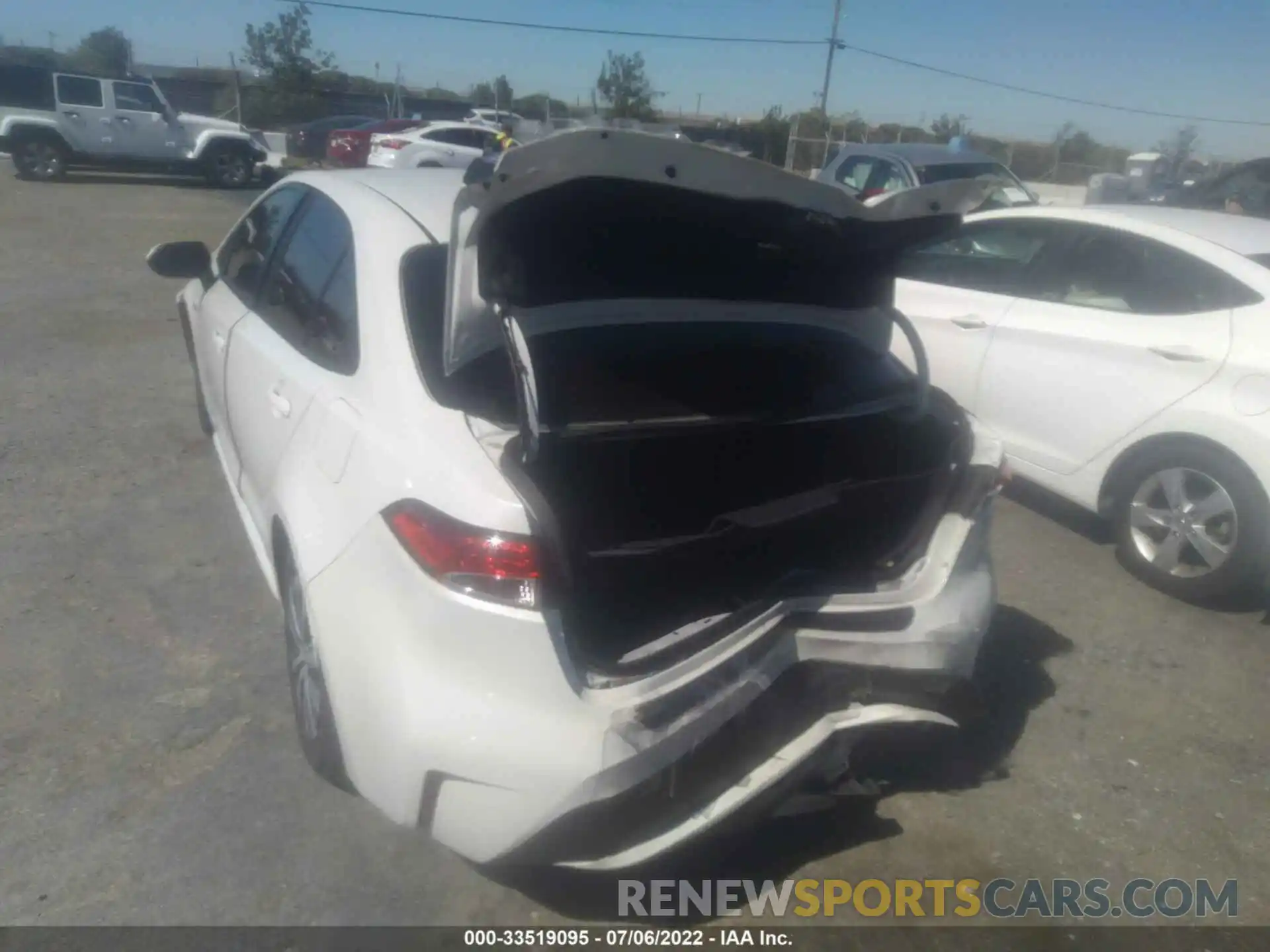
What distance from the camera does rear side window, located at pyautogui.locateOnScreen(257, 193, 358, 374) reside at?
286 cm

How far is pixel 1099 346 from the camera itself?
15.5 ft

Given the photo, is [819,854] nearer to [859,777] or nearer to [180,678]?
[859,777]

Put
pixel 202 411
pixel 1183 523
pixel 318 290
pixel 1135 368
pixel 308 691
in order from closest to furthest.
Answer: pixel 308 691, pixel 318 290, pixel 1183 523, pixel 1135 368, pixel 202 411

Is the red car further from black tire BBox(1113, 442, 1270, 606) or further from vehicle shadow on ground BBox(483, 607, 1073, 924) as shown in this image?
vehicle shadow on ground BBox(483, 607, 1073, 924)

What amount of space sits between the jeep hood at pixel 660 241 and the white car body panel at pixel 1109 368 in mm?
1954

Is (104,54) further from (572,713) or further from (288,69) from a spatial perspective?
(572,713)

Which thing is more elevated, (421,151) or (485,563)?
(485,563)

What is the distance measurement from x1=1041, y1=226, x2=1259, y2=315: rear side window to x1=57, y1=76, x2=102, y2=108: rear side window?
1920cm

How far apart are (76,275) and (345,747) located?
371 inches

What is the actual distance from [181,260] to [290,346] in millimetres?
1419

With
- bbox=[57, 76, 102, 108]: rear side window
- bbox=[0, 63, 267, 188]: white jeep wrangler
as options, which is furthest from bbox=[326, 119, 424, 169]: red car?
bbox=[57, 76, 102, 108]: rear side window

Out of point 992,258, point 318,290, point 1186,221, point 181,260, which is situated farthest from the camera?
point 992,258

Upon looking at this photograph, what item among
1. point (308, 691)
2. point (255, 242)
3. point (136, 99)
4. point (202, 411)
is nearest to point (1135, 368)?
point (308, 691)

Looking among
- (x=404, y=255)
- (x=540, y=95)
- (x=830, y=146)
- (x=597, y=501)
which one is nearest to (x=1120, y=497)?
(x=597, y=501)
